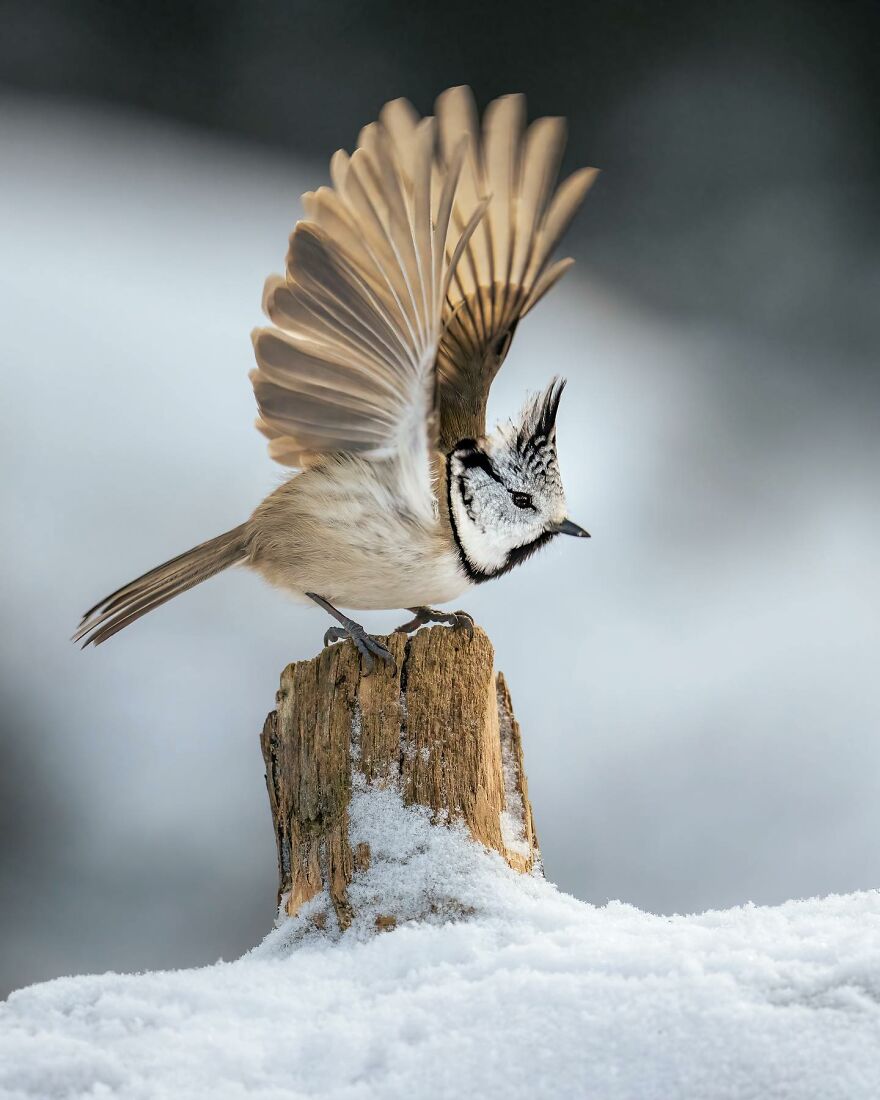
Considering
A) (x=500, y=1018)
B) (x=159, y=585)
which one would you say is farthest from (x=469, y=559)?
(x=500, y=1018)

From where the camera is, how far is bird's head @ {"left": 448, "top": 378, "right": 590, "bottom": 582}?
137 centimetres

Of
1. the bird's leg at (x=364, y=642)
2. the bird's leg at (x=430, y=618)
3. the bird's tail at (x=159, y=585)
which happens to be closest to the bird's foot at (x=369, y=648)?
the bird's leg at (x=364, y=642)

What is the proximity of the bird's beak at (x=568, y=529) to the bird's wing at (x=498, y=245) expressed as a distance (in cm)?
17

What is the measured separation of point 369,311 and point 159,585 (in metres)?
0.51

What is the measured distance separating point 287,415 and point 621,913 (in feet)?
2.40

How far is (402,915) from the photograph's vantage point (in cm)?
109

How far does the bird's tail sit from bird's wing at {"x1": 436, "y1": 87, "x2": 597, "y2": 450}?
0.35 meters

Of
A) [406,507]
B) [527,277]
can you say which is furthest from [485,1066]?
[527,277]

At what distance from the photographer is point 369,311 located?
1267 mm

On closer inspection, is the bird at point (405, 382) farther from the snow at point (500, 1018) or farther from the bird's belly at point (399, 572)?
the snow at point (500, 1018)

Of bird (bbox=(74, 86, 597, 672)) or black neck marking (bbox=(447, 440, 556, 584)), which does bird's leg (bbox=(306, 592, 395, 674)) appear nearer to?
bird (bbox=(74, 86, 597, 672))

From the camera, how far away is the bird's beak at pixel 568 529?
4.71 feet

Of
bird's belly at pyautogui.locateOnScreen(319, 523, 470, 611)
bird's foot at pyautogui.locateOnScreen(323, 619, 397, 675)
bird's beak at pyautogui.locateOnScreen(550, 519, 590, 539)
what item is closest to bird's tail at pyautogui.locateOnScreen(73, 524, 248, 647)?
bird's belly at pyautogui.locateOnScreen(319, 523, 470, 611)

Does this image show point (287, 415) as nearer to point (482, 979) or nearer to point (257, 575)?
point (257, 575)
